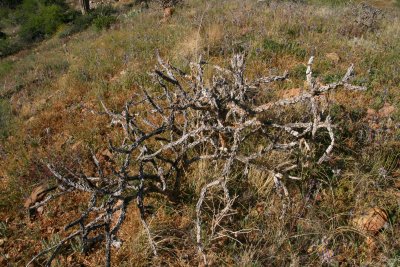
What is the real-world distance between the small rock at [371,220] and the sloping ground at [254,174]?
0.01 meters

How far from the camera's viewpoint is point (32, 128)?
15.6ft

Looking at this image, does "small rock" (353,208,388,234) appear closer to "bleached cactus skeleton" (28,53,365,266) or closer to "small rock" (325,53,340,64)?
"bleached cactus skeleton" (28,53,365,266)

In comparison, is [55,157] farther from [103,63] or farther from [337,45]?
[337,45]

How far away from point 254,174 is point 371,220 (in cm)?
97

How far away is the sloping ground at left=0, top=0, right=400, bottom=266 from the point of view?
256 centimetres

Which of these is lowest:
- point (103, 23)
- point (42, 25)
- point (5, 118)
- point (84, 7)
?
point (42, 25)

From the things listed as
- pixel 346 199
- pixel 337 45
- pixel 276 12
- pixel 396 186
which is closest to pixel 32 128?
pixel 346 199

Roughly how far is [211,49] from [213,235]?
409 centimetres

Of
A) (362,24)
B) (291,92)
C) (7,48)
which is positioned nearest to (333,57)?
(291,92)

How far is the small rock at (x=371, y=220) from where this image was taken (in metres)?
2.61

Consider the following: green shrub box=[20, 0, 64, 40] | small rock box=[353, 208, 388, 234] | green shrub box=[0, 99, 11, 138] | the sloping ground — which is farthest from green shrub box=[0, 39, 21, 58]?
small rock box=[353, 208, 388, 234]

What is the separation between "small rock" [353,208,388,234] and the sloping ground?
0.01 meters

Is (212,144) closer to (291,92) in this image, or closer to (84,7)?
(291,92)

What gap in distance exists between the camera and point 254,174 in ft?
9.80
